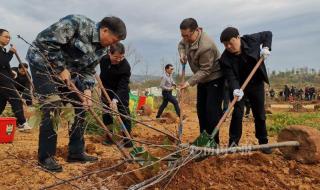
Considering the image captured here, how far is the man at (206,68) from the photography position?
4559 mm

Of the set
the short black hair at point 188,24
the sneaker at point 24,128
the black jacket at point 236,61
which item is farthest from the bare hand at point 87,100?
the sneaker at point 24,128

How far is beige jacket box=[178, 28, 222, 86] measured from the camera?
15.0ft

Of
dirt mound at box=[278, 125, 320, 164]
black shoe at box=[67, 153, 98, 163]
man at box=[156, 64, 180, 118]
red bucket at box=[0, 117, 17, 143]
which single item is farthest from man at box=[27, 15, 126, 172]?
man at box=[156, 64, 180, 118]

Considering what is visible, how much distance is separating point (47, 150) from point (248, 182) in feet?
5.99

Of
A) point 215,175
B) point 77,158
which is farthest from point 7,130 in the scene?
point 215,175

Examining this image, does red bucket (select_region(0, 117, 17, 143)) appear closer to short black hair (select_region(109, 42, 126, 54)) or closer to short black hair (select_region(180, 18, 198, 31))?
short black hair (select_region(109, 42, 126, 54))

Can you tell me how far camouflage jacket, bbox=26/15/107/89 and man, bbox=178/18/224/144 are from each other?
3.57 feet

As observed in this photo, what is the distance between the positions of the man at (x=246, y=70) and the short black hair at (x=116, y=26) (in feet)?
4.06

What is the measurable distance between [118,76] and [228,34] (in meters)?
1.89

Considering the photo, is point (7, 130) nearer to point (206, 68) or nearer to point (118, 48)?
point (118, 48)

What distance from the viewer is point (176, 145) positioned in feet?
10.9

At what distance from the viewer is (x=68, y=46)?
148 inches

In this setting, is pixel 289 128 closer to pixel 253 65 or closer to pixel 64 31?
pixel 253 65

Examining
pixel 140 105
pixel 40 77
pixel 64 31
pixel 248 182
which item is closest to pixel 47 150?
pixel 40 77
